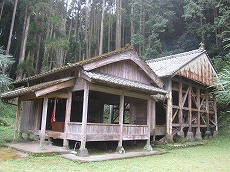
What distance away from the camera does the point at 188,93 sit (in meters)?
16.9

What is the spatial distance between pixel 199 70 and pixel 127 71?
753 centimetres

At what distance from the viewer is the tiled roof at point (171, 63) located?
592 inches

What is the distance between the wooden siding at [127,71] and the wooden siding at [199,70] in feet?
9.57

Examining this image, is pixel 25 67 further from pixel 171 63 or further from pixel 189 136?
pixel 189 136

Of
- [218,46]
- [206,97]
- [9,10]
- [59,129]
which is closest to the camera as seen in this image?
[59,129]

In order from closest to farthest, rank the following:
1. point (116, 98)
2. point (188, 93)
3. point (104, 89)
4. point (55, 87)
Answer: point (55, 87) → point (104, 89) → point (116, 98) → point (188, 93)

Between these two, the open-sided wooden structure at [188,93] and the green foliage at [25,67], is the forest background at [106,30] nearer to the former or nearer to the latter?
the green foliage at [25,67]

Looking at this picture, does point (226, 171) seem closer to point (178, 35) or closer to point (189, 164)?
point (189, 164)

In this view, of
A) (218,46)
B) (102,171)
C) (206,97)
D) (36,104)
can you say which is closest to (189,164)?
(102,171)

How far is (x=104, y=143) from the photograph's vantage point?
1250 cm

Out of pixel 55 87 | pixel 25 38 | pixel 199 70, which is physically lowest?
pixel 55 87

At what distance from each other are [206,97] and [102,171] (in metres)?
14.1

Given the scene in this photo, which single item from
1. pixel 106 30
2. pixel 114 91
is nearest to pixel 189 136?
pixel 114 91

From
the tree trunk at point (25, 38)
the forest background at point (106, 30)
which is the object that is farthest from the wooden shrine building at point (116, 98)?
the tree trunk at point (25, 38)
